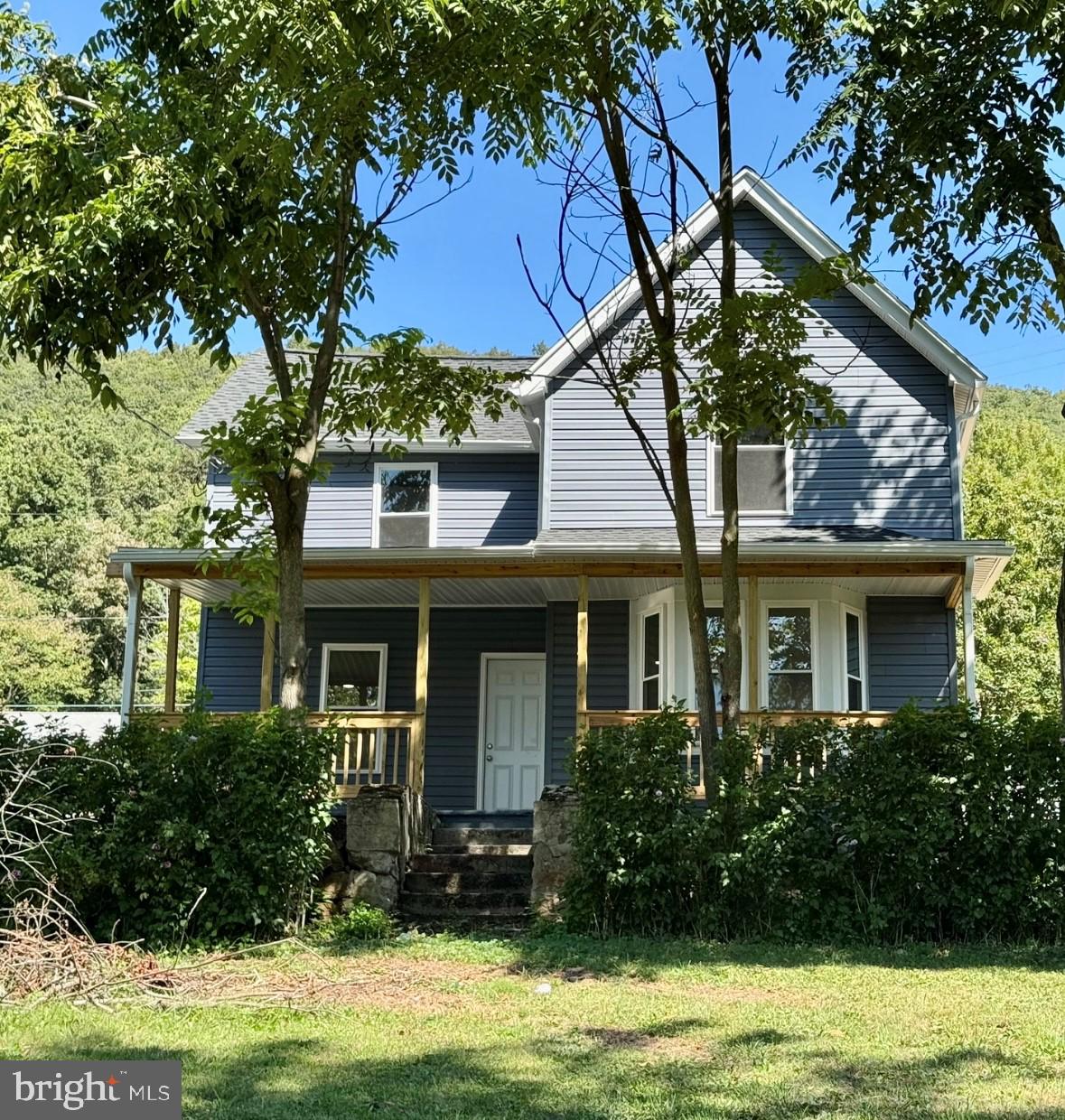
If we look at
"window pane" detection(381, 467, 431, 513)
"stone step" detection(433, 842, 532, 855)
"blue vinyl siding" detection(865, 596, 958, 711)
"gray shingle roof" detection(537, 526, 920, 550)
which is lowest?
"stone step" detection(433, 842, 532, 855)

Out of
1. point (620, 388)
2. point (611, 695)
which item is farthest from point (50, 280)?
point (611, 695)

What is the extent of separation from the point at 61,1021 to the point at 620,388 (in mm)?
7214

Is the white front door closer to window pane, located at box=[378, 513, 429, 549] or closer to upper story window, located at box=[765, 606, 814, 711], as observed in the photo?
window pane, located at box=[378, 513, 429, 549]

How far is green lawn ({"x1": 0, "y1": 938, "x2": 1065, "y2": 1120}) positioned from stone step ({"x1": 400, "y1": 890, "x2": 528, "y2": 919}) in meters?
2.17

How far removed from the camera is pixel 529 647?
1666 centimetres

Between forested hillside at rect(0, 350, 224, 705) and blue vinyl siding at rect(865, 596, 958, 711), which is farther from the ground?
forested hillside at rect(0, 350, 224, 705)

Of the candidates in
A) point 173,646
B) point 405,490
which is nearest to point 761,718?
point 173,646

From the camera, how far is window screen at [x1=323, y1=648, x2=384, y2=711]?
660 inches

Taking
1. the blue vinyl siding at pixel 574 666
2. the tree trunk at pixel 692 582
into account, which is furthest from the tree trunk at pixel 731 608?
the blue vinyl siding at pixel 574 666

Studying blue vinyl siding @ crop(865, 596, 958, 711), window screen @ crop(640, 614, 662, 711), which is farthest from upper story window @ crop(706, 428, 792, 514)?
blue vinyl siding @ crop(865, 596, 958, 711)

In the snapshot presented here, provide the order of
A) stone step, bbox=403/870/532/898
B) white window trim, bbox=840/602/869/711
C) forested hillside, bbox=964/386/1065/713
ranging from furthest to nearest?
1. forested hillside, bbox=964/386/1065/713
2. white window trim, bbox=840/602/869/711
3. stone step, bbox=403/870/532/898

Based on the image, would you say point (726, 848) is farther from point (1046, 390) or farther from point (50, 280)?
point (1046, 390)

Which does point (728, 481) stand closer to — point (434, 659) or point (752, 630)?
point (752, 630)

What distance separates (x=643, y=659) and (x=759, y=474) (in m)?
2.83
